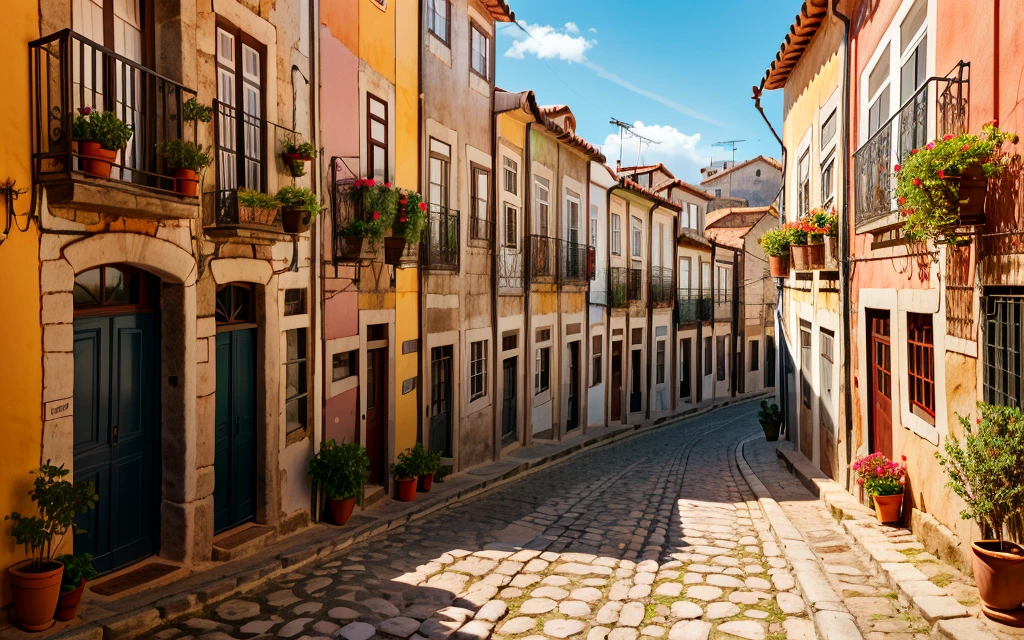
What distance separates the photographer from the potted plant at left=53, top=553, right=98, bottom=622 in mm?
5547

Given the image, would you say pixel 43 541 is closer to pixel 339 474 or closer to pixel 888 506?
pixel 339 474

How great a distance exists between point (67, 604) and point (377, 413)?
599 centimetres

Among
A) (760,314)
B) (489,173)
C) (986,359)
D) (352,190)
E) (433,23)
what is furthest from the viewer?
(760,314)

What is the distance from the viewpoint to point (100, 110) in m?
6.40

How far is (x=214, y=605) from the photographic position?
652cm

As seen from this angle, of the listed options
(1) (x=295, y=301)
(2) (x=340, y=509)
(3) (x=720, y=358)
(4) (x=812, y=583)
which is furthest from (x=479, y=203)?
(3) (x=720, y=358)

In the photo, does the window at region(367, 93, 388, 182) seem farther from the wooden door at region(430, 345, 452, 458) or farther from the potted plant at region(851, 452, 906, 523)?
the potted plant at region(851, 452, 906, 523)

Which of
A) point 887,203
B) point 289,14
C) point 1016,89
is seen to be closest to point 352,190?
point 289,14

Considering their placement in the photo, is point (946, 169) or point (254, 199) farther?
point (254, 199)

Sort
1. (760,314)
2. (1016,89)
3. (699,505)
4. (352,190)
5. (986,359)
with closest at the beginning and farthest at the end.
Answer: (1016,89) → (986,359) → (352,190) → (699,505) → (760,314)

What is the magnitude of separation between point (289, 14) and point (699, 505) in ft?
25.9

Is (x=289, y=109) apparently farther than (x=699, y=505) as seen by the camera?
No

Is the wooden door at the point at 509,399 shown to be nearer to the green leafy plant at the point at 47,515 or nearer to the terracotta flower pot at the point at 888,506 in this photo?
the terracotta flower pot at the point at 888,506

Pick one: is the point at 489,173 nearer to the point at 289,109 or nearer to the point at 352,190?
the point at 352,190
